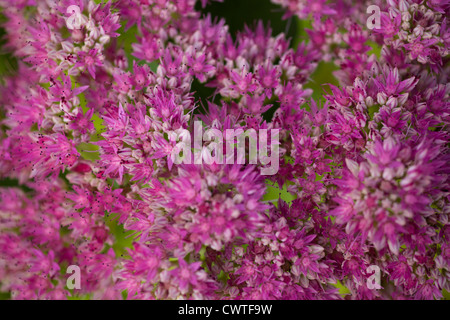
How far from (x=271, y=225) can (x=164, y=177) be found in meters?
0.55

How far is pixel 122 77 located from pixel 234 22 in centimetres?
81

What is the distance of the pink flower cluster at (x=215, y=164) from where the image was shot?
67.0 inches

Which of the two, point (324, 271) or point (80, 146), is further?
point (80, 146)

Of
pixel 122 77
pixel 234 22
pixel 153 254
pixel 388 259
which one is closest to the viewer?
pixel 153 254

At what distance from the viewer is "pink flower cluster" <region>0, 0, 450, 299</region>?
5.58 ft

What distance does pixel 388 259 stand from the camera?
1914 mm

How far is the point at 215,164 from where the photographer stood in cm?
176

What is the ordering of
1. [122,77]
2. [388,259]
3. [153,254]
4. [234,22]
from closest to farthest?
[153,254], [388,259], [122,77], [234,22]

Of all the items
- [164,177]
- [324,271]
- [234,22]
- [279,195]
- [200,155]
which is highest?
[234,22]

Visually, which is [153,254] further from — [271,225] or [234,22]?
[234,22]

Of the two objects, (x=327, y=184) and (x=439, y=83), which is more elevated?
(x=439, y=83)
